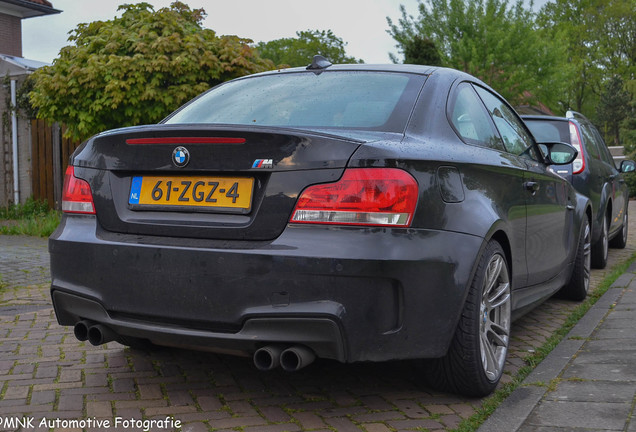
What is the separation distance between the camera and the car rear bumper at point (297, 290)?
2805 mm

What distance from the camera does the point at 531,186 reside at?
4258 mm

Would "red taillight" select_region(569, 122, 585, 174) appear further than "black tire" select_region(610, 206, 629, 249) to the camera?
No

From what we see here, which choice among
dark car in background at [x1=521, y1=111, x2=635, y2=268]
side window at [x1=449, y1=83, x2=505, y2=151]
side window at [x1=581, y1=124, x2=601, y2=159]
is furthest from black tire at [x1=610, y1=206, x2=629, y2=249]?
side window at [x1=449, y1=83, x2=505, y2=151]

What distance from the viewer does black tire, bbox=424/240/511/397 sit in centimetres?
322

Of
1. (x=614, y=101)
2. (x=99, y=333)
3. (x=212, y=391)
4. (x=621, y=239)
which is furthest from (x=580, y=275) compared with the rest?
(x=614, y=101)

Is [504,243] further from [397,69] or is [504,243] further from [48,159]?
[48,159]

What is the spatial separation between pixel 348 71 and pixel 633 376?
207cm

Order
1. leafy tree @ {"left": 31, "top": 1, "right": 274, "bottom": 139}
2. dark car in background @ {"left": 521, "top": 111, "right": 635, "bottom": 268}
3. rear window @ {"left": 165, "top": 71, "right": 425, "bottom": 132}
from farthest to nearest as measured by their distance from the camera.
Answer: leafy tree @ {"left": 31, "top": 1, "right": 274, "bottom": 139} → dark car in background @ {"left": 521, "top": 111, "right": 635, "bottom": 268} → rear window @ {"left": 165, "top": 71, "right": 425, "bottom": 132}

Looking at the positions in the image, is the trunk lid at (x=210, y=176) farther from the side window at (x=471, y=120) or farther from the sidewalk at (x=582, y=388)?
the sidewalk at (x=582, y=388)

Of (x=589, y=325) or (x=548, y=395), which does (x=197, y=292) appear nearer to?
(x=548, y=395)

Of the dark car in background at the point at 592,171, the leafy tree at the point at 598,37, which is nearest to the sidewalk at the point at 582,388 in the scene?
the dark car in background at the point at 592,171

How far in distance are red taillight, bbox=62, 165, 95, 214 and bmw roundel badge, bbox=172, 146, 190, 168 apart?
49 centimetres

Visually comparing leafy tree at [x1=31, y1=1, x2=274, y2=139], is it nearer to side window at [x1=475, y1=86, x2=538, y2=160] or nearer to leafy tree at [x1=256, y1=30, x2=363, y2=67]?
side window at [x1=475, y1=86, x2=538, y2=160]

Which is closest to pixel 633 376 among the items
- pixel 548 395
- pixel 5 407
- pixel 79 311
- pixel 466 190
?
pixel 548 395
